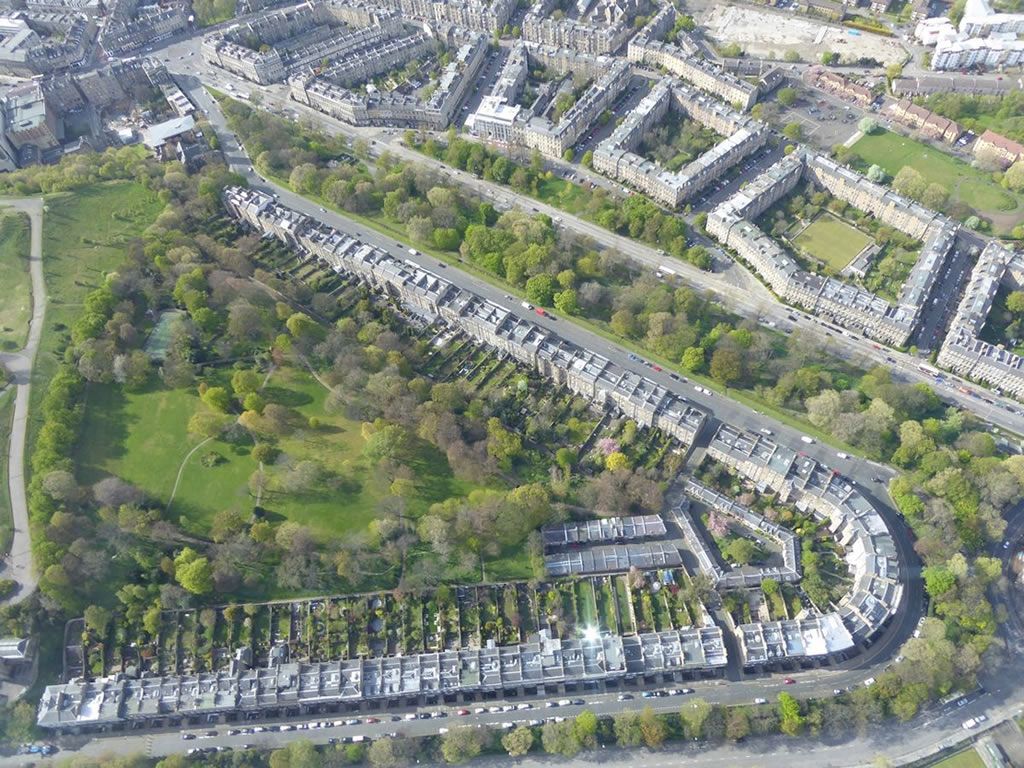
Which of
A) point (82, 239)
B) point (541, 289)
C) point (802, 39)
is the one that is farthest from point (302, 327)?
point (802, 39)

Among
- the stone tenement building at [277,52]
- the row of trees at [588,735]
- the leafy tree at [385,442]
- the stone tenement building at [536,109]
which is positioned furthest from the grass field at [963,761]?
the stone tenement building at [277,52]

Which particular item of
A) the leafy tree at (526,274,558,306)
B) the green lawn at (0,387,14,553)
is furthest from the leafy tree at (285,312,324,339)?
the green lawn at (0,387,14,553)

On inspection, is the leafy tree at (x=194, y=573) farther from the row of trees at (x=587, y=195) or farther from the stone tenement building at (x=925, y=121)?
the stone tenement building at (x=925, y=121)

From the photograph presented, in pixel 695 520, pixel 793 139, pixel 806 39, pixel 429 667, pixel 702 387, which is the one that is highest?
pixel 806 39

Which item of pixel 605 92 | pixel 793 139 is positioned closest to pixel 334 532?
pixel 605 92

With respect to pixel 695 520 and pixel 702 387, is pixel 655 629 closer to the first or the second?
pixel 695 520

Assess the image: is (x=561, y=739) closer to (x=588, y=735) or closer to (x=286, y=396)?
(x=588, y=735)
